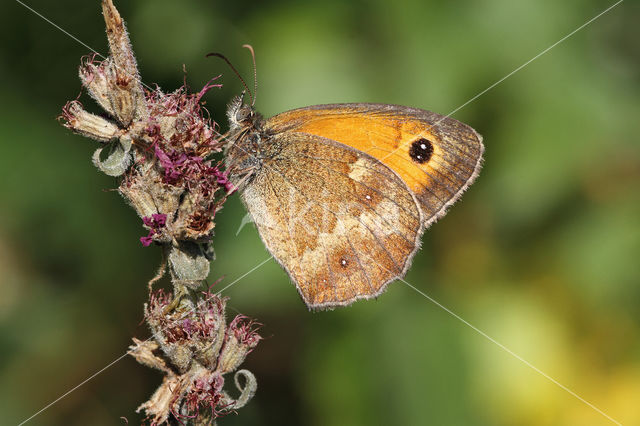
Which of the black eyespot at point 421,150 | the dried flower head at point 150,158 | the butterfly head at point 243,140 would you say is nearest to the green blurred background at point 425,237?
the black eyespot at point 421,150

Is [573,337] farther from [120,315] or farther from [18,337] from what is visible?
[18,337]

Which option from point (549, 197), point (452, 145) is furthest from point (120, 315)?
point (549, 197)

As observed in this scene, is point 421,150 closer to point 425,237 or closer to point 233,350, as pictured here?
point 425,237

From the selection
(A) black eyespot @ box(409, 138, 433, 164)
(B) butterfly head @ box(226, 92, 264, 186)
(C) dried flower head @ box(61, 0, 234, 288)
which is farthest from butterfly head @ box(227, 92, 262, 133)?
(A) black eyespot @ box(409, 138, 433, 164)

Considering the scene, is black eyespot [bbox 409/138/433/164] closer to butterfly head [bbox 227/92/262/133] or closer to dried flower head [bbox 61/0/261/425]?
butterfly head [bbox 227/92/262/133]

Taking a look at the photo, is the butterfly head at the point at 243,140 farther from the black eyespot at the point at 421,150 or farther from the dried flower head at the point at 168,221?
the black eyespot at the point at 421,150

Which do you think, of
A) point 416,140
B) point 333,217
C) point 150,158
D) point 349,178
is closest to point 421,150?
point 416,140
